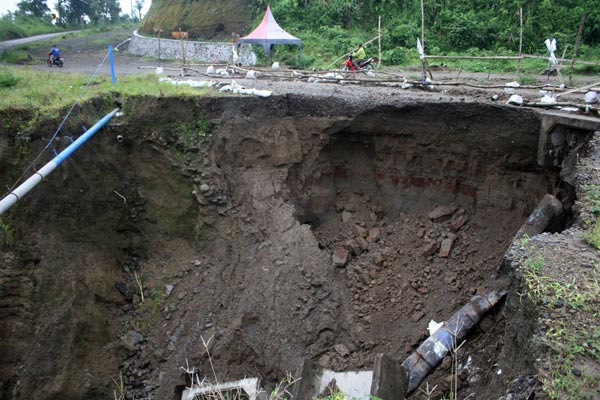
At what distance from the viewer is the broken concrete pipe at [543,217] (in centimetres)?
611

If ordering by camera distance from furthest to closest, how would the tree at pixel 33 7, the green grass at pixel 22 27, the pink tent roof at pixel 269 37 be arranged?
the tree at pixel 33 7 < the green grass at pixel 22 27 < the pink tent roof at pixel 269 37

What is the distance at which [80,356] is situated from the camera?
6.75 meters

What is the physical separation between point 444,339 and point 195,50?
58.7 ft

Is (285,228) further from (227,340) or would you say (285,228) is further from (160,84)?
(160,84)

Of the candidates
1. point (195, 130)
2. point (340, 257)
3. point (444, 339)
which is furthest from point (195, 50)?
point (444, 339)

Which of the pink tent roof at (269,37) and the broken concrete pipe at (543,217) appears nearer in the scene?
the broken concrete pipe at (543,217)

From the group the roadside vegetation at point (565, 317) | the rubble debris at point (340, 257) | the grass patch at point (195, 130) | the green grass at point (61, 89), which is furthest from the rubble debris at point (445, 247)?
the green grass at point (61, 89)

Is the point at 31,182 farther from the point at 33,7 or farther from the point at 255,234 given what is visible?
the point at 33,7

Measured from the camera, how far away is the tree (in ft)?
114

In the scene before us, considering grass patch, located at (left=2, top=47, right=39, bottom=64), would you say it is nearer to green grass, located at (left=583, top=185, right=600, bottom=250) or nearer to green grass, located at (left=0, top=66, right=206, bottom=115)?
green grass, located at (left=0, top=66, right=206, bottom=115)

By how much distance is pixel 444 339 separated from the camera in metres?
5.79

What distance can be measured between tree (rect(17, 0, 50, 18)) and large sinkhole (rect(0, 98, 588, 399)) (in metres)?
34.3

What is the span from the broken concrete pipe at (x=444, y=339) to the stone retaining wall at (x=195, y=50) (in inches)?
561

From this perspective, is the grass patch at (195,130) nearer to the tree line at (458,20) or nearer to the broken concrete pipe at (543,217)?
the broken concrete pipe at (543,217)
